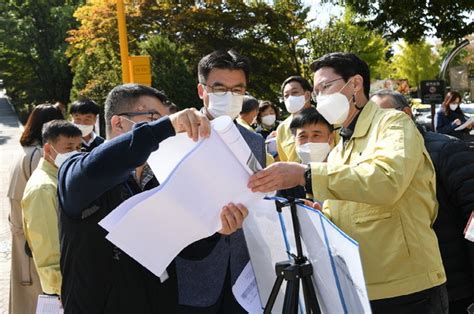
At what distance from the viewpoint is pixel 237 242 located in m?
2.45

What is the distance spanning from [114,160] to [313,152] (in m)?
2.39

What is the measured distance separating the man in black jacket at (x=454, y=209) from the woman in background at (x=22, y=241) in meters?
2.59

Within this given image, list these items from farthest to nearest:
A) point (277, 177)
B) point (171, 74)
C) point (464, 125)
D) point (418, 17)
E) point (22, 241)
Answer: point (171, 74) → point (418, 17) → point (464, 125) → point (22, 241) → point (277, 177)

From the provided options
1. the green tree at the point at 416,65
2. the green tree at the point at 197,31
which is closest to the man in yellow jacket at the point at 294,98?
the green tree at the point at 197,31

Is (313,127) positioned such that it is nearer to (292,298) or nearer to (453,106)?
(292,298)

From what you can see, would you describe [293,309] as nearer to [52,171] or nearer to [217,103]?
[217,103]

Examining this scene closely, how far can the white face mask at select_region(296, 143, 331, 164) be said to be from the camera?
391 cm

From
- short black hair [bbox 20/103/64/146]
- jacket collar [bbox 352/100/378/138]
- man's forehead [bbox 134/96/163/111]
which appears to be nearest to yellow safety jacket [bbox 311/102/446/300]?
jacket collar [bbox 352/100/378/138]

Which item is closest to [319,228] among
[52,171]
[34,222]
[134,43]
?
[34,222]

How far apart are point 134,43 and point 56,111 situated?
16.0 metres

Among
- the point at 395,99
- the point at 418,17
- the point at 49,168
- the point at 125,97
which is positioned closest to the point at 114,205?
the point at 125,97

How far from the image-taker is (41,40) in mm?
32688

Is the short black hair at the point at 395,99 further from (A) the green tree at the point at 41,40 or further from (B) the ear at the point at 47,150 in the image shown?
(A) the green tree at the point at 41,40

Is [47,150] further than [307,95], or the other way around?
[307,95]
